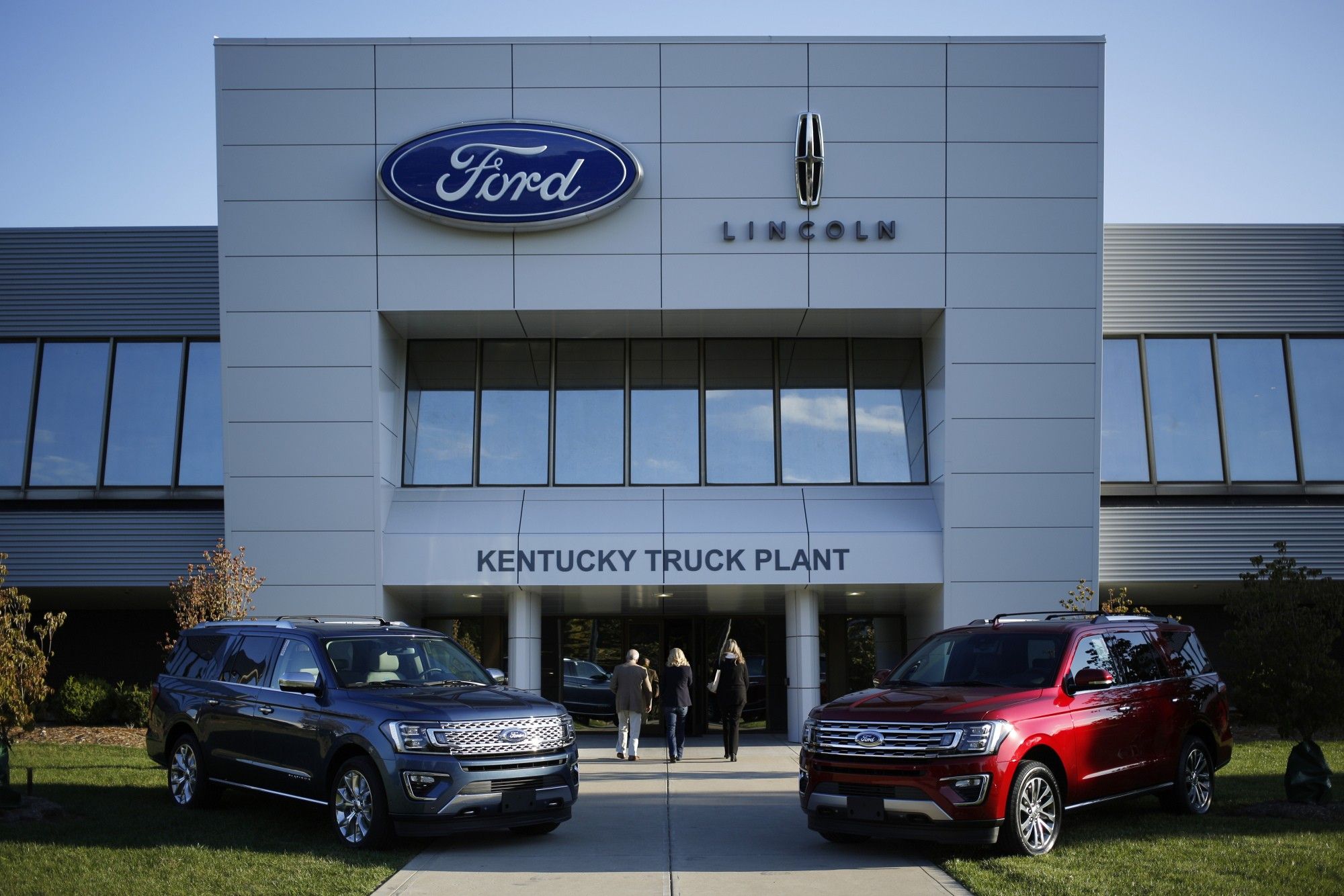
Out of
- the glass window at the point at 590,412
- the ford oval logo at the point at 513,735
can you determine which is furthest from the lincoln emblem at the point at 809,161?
the ford oval logo at the point at 513,735

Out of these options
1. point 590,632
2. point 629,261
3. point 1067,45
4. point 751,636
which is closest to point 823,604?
point 751,636

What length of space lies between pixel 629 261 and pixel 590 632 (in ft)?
26.1

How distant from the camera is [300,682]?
1092cm

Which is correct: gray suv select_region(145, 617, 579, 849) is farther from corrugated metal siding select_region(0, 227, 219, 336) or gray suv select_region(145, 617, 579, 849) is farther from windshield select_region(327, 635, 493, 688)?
corrugated metal siding select_region(0, 227, 219, 336)

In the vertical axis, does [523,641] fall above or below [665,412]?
below

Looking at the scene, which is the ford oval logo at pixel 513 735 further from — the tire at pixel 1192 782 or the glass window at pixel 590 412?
the glass window at pixel 590 412

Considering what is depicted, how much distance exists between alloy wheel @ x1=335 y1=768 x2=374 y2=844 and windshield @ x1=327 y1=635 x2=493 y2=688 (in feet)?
2.92

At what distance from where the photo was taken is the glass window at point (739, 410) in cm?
2208

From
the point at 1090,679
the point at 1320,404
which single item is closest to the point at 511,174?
the point at 1090,679

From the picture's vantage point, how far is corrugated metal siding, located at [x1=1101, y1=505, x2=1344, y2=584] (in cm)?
2191

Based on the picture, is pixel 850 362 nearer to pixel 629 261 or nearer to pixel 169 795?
pixel 629 261

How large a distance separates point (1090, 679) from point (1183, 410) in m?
14.2

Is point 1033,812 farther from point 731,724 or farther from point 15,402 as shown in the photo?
point 15,402

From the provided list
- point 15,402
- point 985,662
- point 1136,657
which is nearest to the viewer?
point 985,662
